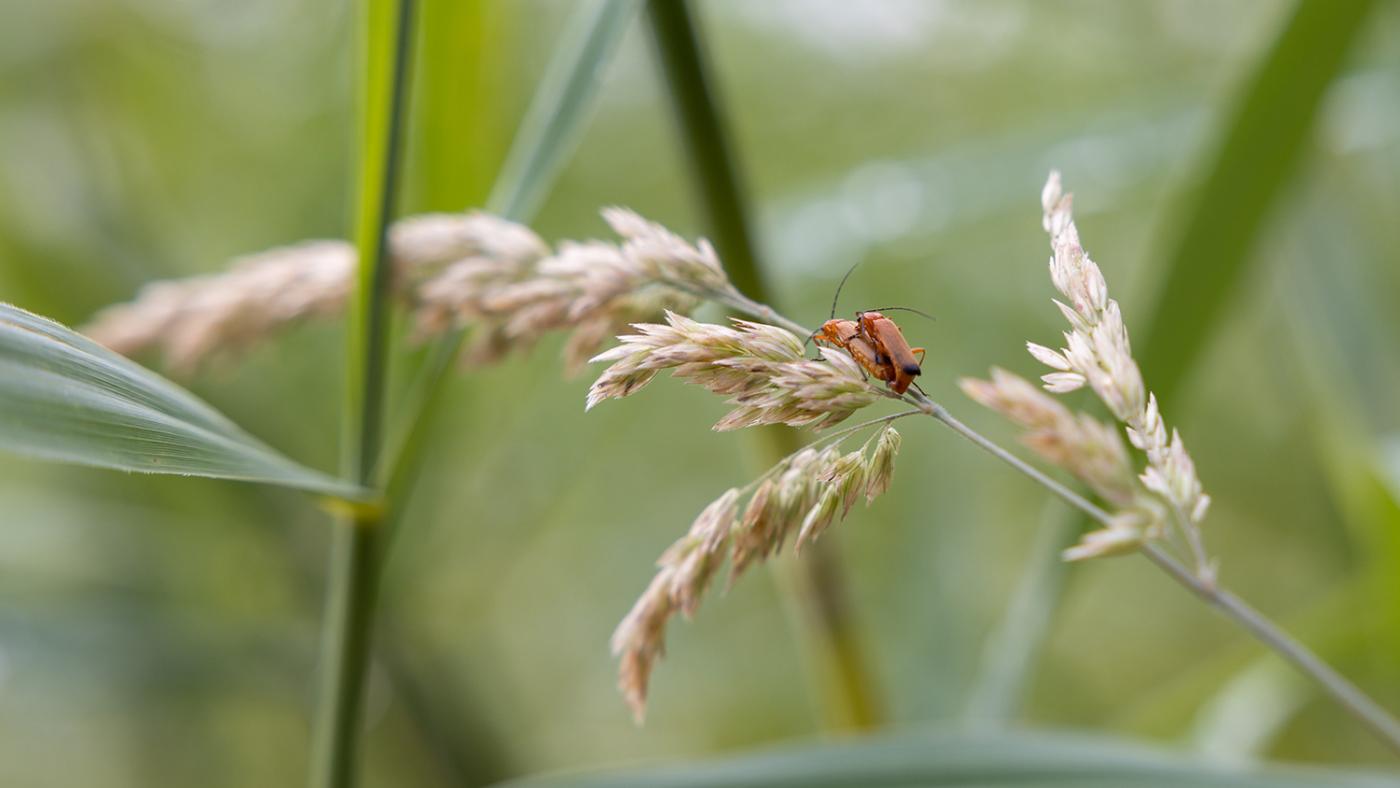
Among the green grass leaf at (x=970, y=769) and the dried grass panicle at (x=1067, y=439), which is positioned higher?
the dried grass panicle at (x=1067, y=439)

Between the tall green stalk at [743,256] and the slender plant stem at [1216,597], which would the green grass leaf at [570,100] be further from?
the slender plant stem at [1216,597]

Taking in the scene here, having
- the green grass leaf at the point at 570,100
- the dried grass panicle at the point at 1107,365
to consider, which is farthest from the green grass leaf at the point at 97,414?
the dried grass panicle at the point at 1107,365

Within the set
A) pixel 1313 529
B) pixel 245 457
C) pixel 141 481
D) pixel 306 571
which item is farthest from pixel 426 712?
pixel 1313 529

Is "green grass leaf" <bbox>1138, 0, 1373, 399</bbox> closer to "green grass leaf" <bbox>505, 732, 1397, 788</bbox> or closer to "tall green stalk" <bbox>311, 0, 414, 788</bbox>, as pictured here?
"green grass leaf" <bbox>505, 732, 1397, 788</bbox>

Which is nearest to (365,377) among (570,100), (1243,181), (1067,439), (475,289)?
(475,289)

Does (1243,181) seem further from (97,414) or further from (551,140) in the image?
(97,414)

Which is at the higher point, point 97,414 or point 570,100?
point 570,100
